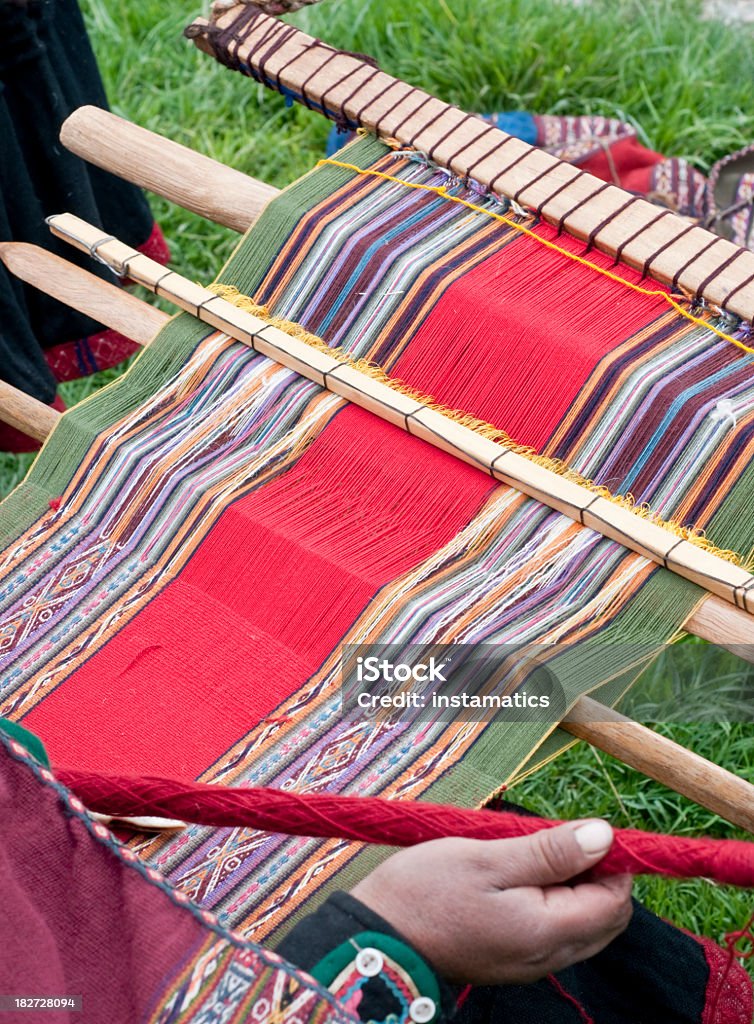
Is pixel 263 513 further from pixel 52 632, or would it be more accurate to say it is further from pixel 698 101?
pixel 698 101

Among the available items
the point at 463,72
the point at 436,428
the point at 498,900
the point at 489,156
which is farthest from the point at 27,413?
the point at 463,72

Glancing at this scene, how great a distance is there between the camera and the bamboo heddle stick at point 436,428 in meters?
1.34

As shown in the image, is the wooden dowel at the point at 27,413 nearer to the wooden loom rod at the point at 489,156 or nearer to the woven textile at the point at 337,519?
the woven textile at the point at 337,519

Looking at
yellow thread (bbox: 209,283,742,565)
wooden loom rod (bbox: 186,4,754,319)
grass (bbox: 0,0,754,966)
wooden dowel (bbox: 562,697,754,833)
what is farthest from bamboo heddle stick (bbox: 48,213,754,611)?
grass (bbox: 0,0,754,966)

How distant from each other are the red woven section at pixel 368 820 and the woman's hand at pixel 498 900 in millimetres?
21

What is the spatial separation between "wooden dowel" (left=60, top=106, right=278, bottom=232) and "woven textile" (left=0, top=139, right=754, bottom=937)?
2.7 inches

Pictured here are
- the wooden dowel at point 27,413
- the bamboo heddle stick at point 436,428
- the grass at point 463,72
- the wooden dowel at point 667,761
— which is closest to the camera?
the wooden dowel at point 667,761

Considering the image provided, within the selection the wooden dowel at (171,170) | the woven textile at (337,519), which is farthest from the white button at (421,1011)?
the wooden dowel at (171,170)

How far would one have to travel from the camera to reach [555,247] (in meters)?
1.63

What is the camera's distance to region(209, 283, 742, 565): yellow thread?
140 cm

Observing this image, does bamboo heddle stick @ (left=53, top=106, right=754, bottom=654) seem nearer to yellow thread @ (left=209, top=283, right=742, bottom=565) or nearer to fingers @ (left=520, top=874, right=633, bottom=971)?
yellow thread @ (left=209, top=283, right=742, bottom=565)

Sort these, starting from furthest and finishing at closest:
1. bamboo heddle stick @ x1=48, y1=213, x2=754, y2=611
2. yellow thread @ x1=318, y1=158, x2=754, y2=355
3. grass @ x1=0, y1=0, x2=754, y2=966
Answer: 1. grass @ x1=0, y1=0, x2=754, y2=966
2. yellow thread @ x1=318, y1=158, x2=754, y2=355
3. bamboo heddle stick @ x1=48, y1=213, x2=754, y2=611

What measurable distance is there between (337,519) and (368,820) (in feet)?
1.78

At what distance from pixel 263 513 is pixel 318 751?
12.6 inches
